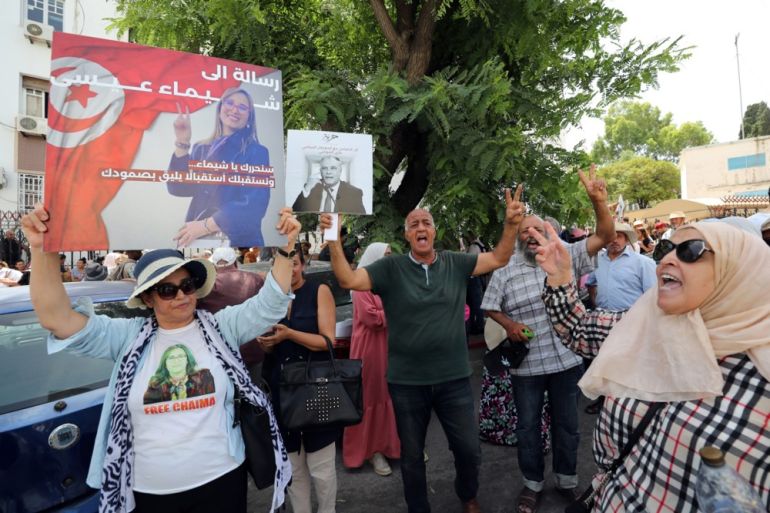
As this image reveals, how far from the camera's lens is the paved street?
3.49 m

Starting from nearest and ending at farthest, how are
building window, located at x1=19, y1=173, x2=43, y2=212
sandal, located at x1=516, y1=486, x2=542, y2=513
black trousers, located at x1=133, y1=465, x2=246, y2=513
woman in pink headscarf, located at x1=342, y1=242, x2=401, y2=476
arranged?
1. black trousers, located at x1=133, y1=465, x2=246, y2=513
2. sandal, located at x1=516, y1=486, x2=542, y2=513
3. woman in pink headscarf, located at x1=342, y1=242, x2=401, y2=476
4. building window, located at x1=19, y1=173, x2=43, y2=212

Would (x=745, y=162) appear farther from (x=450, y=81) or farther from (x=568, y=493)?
(x=568, y=493)

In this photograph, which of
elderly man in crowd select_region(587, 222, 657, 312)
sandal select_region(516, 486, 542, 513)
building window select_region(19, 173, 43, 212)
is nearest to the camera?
sandal select_region(516, 486, 542, 513)

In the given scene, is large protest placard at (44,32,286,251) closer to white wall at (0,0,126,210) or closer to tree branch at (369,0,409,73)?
tree branch at (369,0,409,73)

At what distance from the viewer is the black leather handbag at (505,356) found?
3.34 metres

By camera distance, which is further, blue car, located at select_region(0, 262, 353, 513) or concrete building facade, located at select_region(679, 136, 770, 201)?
concrete building facade, located at select_region(679, 136, 770, 201)

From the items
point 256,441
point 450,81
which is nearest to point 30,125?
point 450,81

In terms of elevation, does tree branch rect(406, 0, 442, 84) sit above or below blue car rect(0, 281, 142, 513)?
above

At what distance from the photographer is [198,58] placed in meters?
2.30

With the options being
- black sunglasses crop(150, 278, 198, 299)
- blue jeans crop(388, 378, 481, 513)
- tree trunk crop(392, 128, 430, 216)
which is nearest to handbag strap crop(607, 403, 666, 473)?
blue jeans crop(388, 378, 481, 513)

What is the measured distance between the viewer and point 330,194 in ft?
8.72

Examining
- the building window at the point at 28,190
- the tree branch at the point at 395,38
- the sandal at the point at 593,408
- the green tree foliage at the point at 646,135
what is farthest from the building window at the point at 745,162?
the building window at the point at 28,190

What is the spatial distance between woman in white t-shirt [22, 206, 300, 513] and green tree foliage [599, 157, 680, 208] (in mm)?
43826

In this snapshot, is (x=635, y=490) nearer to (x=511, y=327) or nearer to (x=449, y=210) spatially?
(x=511, y=327)
